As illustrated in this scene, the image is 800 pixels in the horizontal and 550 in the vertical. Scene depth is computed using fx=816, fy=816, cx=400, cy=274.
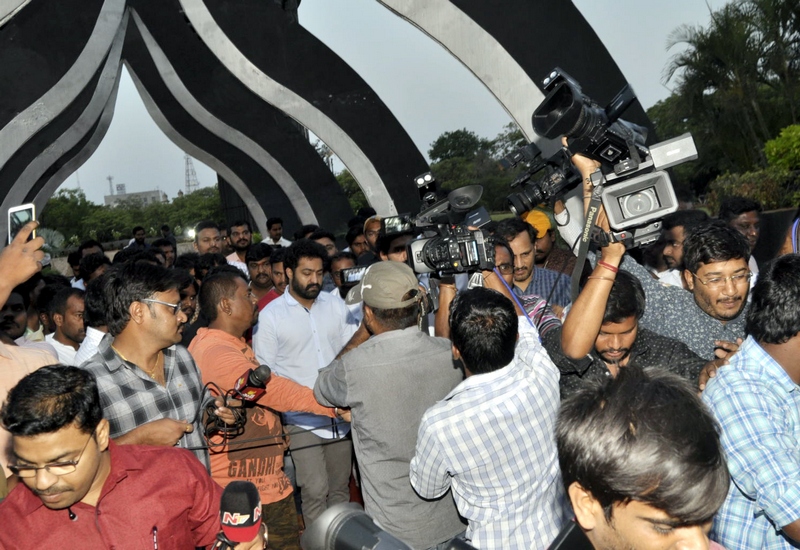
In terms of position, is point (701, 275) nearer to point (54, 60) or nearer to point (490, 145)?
point (54, 60)

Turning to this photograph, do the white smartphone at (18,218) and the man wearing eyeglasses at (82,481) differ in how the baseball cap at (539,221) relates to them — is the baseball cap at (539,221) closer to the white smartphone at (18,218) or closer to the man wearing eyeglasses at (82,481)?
the white smartphone at (18,218)

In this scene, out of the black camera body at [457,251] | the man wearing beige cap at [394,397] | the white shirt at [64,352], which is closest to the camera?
the man wearing beige cap at [394,397]

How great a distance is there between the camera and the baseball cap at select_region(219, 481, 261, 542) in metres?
2.16

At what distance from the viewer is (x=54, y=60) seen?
416 inches

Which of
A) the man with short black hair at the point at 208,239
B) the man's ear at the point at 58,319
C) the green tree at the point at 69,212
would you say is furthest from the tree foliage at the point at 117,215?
the man's ear at the point at 58,319

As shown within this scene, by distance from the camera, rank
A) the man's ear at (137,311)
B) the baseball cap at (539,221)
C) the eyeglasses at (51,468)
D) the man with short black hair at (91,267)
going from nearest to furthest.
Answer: the eyeglasses at (51,468), the man's ear at (137,311), the baseball cap at (539,221), the man with short black hair at (91,267)

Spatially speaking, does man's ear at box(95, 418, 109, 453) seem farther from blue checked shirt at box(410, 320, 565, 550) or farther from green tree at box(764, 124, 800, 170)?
green tree at box(764, 124, 800, 170)

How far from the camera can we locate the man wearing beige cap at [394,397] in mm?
3502

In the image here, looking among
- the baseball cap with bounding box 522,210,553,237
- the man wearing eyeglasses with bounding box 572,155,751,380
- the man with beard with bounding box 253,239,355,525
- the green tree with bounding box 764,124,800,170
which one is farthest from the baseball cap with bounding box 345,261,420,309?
the green tree with bounding box 764,124,800,170

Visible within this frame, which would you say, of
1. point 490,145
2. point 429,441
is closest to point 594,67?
point 429,441

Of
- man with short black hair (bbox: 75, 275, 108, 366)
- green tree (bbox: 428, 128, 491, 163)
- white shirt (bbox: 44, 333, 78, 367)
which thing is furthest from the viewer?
green tree (bbox: 428, 128, 491, 163)

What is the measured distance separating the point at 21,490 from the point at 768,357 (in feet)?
7.49

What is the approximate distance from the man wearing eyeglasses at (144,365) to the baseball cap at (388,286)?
2.71 ft

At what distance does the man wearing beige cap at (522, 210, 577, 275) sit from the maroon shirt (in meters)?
4.03
